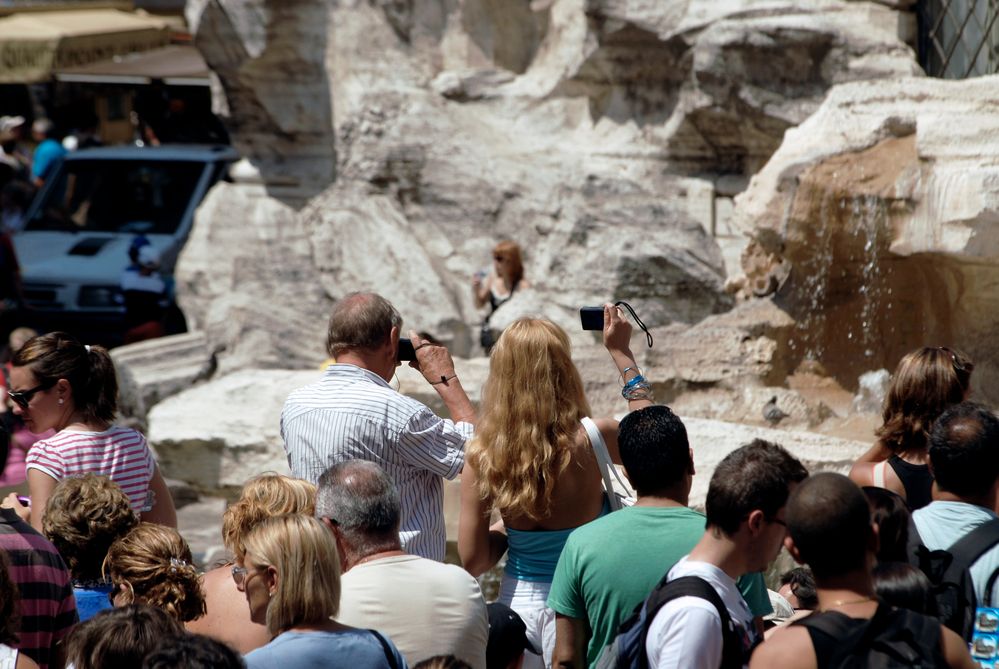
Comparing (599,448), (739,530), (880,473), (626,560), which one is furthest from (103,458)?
(880,473)

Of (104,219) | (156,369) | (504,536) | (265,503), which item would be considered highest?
(265,503)

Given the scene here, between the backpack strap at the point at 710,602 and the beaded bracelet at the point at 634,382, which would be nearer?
the backpack strap at the point at 710,602

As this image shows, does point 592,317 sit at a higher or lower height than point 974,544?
higher

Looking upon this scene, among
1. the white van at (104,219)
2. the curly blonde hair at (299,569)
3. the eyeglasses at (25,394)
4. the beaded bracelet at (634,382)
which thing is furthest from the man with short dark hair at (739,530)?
the white van at (104,219)

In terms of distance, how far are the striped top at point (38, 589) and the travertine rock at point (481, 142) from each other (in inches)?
245

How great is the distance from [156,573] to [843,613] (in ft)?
5.16

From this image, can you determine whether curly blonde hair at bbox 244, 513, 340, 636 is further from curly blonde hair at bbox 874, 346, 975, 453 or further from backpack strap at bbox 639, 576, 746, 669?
curly blonde hair at bbox 874, 346, 975, 453

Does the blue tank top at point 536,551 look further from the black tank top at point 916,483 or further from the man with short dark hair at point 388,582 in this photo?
the black tank top at point 916,483

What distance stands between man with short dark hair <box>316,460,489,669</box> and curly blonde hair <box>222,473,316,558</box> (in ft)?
0.88

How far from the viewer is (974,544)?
9.48 feet

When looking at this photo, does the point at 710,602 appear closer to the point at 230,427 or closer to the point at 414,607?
the point at 414,607

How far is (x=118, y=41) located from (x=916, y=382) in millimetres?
14644

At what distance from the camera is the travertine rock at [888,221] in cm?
595

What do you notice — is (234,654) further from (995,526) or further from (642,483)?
(995,526)
